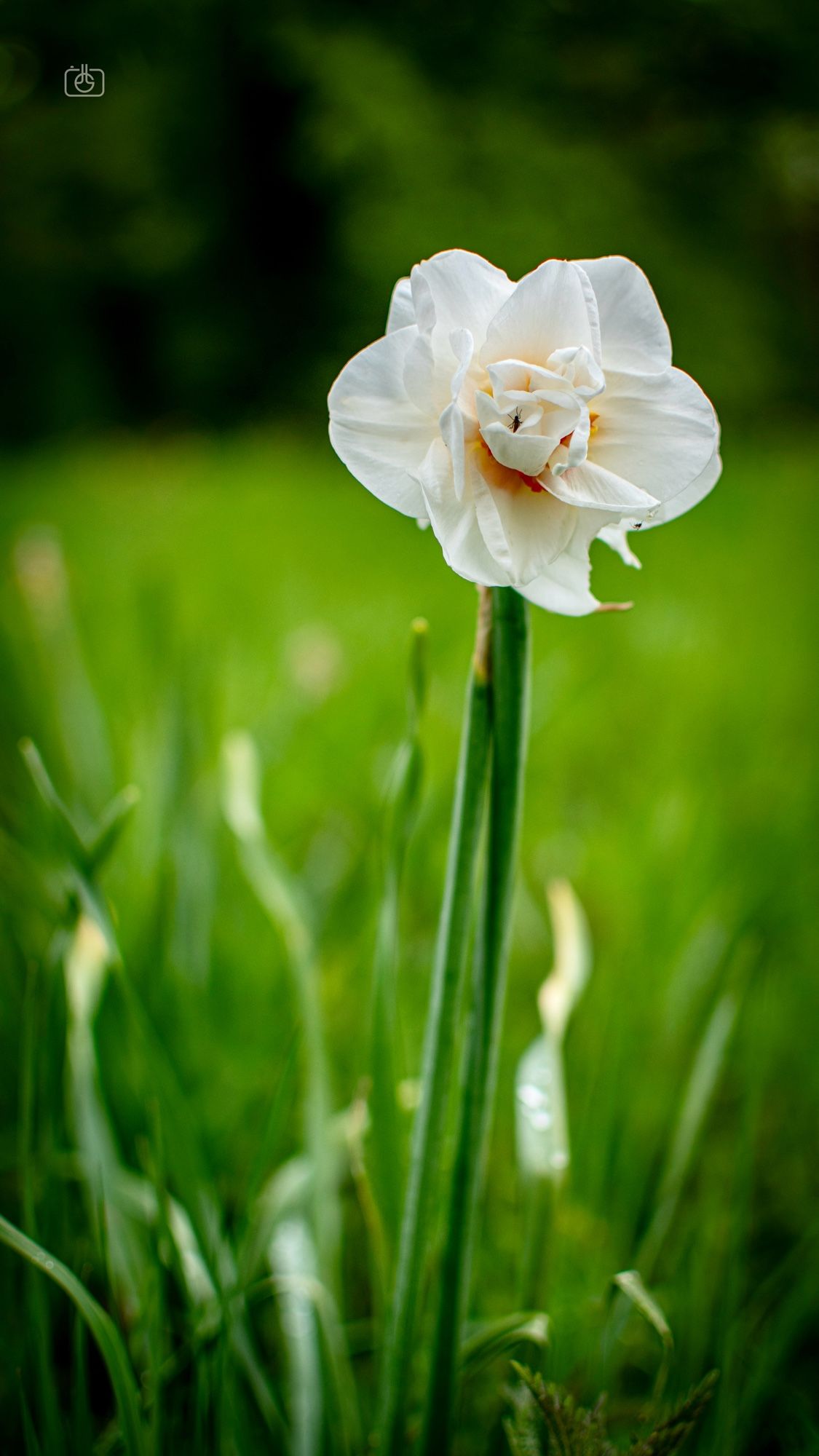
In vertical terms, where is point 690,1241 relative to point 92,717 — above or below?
below

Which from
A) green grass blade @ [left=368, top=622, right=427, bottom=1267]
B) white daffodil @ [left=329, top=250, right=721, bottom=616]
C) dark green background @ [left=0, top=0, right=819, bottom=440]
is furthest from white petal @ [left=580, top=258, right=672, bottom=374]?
dark green background @ [left=0, top=0, right=819, bottom=440]

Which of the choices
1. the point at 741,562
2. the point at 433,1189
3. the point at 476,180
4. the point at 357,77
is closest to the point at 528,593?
the point at 433,1189

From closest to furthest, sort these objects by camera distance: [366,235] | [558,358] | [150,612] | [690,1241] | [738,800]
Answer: [558,358] < [690,1241] < [150,612] < [738,800] < [366,235]

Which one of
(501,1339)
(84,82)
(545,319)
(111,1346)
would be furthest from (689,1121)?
(84,82)

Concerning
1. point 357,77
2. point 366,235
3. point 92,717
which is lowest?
point 92,717

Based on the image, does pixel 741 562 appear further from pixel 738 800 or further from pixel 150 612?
pixel 150 612

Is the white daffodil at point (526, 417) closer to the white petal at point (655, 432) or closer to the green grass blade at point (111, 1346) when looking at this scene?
the white petal at point (655, 432)

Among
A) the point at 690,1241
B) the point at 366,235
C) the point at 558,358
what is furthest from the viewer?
the point at 366,235
